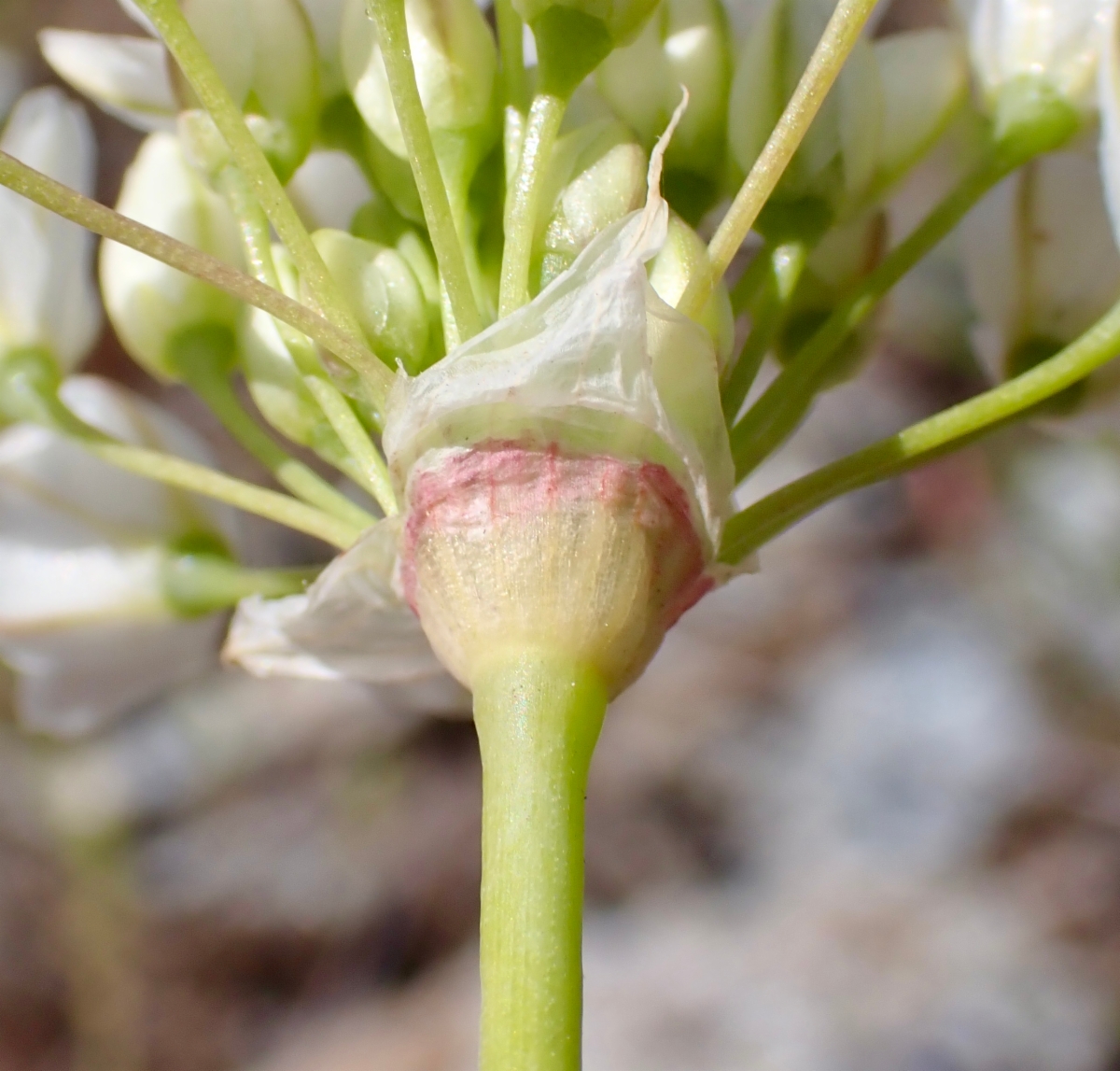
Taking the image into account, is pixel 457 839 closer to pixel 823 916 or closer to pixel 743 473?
pixel 823 916

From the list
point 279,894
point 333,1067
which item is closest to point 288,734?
point 279,894

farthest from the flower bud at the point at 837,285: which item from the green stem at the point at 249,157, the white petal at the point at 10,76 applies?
the white petal at the point at 10,76

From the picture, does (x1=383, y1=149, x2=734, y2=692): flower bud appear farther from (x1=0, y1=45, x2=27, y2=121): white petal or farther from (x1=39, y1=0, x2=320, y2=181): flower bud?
(x1=0, y1=45, x2=27, y2=121): white petal

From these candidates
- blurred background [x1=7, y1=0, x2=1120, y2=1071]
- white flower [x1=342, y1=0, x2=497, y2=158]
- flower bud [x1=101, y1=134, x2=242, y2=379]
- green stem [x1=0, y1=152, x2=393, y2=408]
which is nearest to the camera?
green stem [x1=0, y1=152, x2=393, y2=408]

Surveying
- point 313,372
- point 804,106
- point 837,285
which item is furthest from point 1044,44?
point 313,372

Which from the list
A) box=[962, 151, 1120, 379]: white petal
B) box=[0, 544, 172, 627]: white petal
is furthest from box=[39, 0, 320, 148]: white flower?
box=[962, 151, 1120, 379]: white petal
